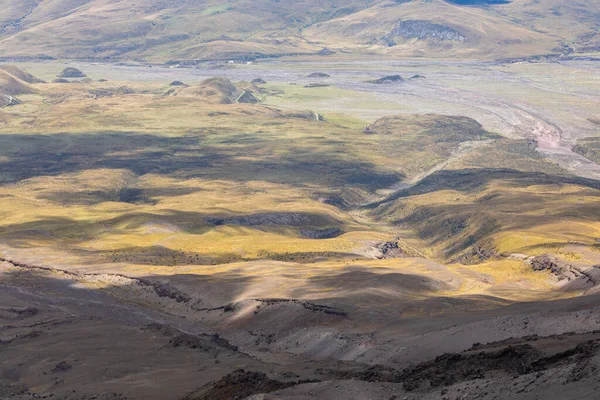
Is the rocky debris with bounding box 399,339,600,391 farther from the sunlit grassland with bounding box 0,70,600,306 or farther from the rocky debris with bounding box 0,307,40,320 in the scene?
the rocky debris with bounding box 0,307,40,320

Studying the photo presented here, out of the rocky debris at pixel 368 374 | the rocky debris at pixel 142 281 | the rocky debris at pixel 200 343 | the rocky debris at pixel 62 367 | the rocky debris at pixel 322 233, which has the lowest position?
the rocky debris at pixel 322 233

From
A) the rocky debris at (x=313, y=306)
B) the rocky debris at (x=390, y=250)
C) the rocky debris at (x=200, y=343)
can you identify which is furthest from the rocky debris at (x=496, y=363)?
the rocky debris at (x=390, y=250)

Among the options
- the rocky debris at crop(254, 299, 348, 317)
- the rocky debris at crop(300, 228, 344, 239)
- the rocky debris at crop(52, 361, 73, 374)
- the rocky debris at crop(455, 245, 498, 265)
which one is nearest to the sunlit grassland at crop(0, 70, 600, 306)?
the rocky debris at crop(300, 228, 344, 239)

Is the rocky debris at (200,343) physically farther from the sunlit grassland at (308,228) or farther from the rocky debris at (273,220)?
the rocky debris at (273,220)

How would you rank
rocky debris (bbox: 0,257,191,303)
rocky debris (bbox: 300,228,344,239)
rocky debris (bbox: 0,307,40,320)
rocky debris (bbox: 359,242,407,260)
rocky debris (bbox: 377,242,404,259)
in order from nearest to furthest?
rocky debris (bbox: 0,307,40,320) < rocky debris (bbox: 0,257,191,303) < rocky debris (bbox: 359,242,407,260) < rocky debris (bbox: 377,242,404,259) < rocky debris (bbox: 300,228,344,239)

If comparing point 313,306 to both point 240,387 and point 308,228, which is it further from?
point 308,228

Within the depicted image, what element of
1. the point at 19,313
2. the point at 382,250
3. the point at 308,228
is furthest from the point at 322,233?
the point at 19,313

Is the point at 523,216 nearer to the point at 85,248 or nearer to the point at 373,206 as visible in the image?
the point at 373,206
